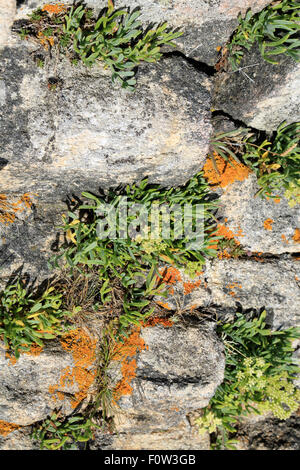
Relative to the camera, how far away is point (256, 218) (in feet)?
16.6

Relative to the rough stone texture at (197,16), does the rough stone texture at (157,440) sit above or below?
below

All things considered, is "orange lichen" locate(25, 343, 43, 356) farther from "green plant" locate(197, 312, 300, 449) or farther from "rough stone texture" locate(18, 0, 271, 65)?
"rough stone texture" locate(18, 0, 271, 65)

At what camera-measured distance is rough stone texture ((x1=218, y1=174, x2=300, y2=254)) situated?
195 inches

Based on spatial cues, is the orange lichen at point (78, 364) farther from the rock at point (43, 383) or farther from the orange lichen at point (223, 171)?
the orange lichen at point (223, 171)

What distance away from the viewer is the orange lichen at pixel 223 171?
4.79 metres

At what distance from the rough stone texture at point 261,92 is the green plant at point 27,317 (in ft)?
10.4

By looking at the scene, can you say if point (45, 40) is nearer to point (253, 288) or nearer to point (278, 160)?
point (278, 160)

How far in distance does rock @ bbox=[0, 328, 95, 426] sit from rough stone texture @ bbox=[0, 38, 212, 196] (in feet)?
6.53

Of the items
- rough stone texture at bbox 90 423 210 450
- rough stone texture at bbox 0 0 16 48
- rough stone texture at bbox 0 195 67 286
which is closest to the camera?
rough stone texture at bbox 0 0 16 48

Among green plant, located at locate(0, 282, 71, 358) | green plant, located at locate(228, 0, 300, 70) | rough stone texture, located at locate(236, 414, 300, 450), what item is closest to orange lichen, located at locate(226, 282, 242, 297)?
rough stone texture, located at locate(236, 414, 300, 450)

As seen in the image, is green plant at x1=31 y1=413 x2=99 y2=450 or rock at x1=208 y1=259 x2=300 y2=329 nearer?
green plant at x1=31 y1=413 x2=99 y2=450

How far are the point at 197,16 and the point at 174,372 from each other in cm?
409

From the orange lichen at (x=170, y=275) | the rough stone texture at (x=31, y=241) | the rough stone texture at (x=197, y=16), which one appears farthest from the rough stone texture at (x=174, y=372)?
the rough stone texture at (x=197, y=16)

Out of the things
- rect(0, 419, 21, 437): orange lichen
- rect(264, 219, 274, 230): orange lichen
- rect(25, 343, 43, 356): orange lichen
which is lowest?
rect(0, 419, 21, 437): orange lichen
